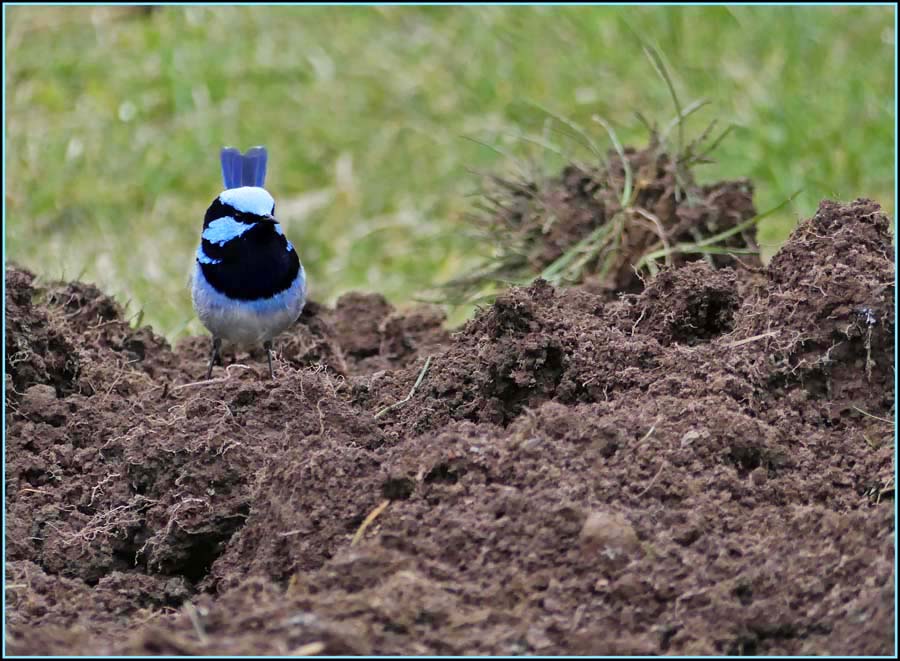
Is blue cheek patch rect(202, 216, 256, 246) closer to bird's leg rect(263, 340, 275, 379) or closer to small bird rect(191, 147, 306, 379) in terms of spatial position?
small bird rect(191, 147, 306, 379)

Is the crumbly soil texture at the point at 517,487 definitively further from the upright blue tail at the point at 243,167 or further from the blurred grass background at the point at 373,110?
the blurred grass background at the point at 373,110

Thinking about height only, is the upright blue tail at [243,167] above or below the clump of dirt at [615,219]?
above

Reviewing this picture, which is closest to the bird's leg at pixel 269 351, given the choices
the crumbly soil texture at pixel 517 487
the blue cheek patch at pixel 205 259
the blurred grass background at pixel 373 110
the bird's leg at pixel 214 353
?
the bird's leg at pixel 214 353

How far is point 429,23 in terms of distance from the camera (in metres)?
8.38

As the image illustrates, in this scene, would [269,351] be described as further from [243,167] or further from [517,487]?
[517,487]

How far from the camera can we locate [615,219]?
15.3 ft

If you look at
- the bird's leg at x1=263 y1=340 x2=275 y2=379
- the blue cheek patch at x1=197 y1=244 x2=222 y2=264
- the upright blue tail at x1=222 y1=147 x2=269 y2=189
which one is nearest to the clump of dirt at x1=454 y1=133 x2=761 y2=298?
the upright blue tail at x1=222 y1=147 x2=269 y2=189

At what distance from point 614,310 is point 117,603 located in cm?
135

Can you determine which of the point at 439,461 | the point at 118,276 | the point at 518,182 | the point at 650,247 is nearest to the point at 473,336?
the point at 439,461

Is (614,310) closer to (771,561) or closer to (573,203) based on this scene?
(771,561)

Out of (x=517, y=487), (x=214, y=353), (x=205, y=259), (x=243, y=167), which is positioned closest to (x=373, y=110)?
(x=243, y=167)

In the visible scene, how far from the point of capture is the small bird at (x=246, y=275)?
4.08 meters

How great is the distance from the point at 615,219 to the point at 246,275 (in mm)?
1285

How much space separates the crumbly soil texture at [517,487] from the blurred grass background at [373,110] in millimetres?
2912
